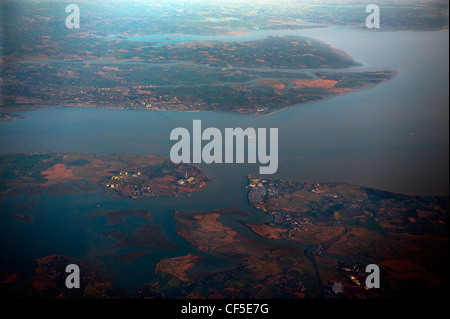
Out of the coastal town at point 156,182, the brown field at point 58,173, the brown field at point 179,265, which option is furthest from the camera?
the brown field at point 58,173

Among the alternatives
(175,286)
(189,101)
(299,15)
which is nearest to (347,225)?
(175,286)

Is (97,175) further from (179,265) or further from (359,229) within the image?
(359,229)

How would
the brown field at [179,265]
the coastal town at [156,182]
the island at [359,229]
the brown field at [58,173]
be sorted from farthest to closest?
the brown field at [58,173]
the coastal town at [156,182]
the brown field at [179,265]
the island at [359,229]

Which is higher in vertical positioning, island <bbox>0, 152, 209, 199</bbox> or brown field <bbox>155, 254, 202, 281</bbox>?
island <bbox>0, 152, 209, 199</bbox>

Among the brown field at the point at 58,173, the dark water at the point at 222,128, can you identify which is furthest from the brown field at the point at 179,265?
the brown field at the point at 58,173

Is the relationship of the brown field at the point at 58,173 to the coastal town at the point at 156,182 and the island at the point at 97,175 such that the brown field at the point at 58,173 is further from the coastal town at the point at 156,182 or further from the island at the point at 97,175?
the coastal town at the point at 156,182

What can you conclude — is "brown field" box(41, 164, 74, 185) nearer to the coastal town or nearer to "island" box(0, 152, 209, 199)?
"island" box(0, 152, 209, 199)

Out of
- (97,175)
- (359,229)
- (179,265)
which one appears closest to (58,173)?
(97,175)

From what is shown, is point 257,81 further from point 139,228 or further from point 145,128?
point 139,228

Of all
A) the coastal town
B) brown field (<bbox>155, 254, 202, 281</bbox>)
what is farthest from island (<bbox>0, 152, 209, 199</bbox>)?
brown field (<bbox>155, 254, 202, 281</bbox>)
